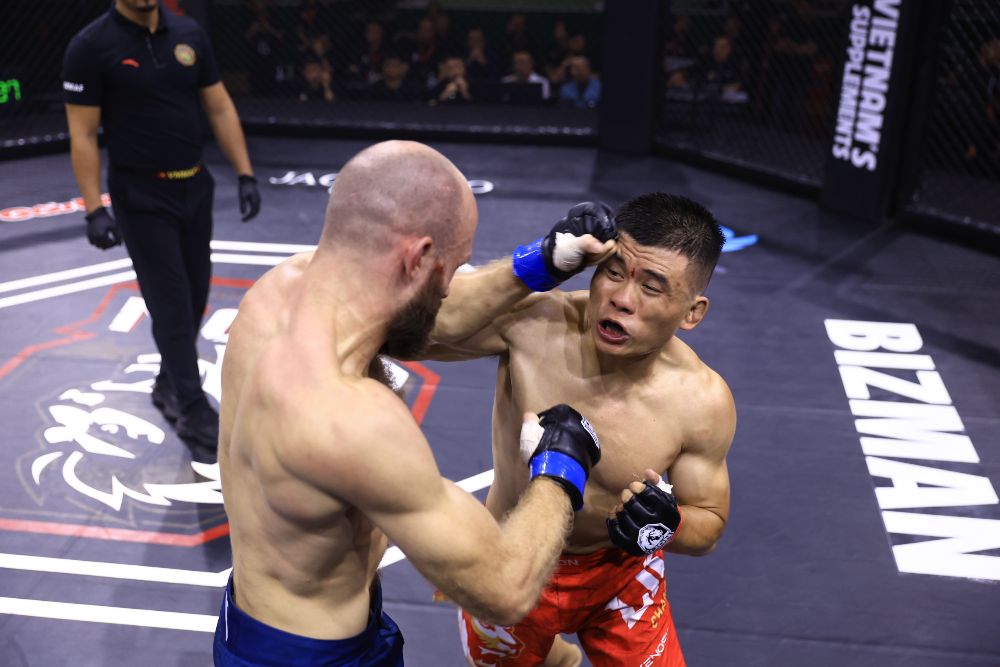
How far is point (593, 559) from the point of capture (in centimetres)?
250

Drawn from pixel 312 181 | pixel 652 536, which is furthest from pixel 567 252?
pixel 312 181

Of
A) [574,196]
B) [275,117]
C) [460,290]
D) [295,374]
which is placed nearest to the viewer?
[295,374]

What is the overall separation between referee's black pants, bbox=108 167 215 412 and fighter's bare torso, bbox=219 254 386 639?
6.75 ft

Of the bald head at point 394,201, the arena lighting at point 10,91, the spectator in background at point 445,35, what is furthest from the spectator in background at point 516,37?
the bald head at point 394,201

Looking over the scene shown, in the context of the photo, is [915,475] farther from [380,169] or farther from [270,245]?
[270,245]

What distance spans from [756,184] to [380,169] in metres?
6.27

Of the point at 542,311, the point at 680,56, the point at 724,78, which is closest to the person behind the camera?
the point at 542,311

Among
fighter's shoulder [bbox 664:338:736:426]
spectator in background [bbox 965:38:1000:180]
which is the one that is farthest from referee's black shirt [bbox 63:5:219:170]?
spectator in background [bbox 965:38:1000:180]

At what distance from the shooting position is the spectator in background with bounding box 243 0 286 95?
9336mm

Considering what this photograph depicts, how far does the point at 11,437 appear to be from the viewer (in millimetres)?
4164

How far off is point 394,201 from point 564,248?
0.54 m

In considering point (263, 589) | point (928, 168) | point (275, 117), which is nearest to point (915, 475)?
point (263, 589)

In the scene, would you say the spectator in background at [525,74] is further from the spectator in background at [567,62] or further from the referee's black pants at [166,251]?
the referee's black pants at [166,251]

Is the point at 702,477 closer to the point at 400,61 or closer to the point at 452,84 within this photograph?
the point at 452,84
